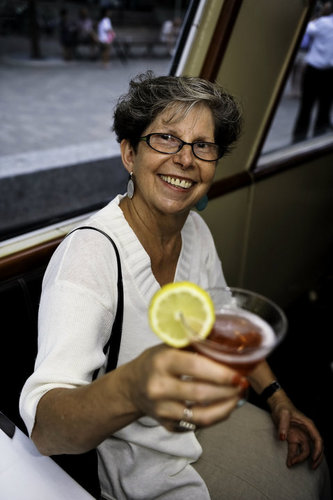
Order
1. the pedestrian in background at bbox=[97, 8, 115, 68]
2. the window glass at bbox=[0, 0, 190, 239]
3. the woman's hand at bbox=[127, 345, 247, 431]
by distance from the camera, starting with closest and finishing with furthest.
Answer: the woman's hand at bbox=[127, 345, 247, 431] → the window glass at bbox=[0, 0, 190, 239] → the pedestrian in background at bbox=[97, 8, 115, 68]

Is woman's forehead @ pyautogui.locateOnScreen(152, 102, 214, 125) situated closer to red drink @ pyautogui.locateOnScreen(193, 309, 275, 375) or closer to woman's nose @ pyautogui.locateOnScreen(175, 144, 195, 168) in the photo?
woman's nose @ pyautogui.locateOnScreen(175, 144, 195, 168)

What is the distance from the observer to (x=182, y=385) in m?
0.69

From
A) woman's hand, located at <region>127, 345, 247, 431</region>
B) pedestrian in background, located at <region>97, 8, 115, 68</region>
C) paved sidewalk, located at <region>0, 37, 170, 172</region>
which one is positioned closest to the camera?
woman's hand, located at <region>127, 345, 247, 431</region>

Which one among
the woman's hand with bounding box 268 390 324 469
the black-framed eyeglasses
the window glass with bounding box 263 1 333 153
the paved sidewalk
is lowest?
the paved sidewalk

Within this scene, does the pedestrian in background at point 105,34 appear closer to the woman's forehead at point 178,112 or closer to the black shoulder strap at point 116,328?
the woman's forehead at point 178,112

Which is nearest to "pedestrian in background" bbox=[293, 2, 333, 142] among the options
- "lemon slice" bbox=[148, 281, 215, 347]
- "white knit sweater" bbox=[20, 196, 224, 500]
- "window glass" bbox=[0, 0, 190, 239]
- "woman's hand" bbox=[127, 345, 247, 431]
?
"window glass" bbox=[0, 0, 190, 239]

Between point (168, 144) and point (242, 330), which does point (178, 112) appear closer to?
Answer: point (168, 144)

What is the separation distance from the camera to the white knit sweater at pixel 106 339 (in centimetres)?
97

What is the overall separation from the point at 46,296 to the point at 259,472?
0.88 m

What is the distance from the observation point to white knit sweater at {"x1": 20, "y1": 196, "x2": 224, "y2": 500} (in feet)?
3.17

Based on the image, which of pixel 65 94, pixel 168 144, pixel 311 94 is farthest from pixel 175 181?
pixel 65 94

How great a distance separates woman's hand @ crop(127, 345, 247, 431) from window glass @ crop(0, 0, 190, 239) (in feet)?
3.47

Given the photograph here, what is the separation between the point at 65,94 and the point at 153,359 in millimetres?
9046

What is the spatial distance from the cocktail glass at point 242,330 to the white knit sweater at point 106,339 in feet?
1.02
